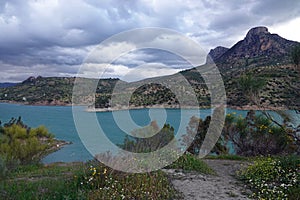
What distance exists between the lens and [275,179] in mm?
6367

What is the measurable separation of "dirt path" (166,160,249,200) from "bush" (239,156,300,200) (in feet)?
0.96

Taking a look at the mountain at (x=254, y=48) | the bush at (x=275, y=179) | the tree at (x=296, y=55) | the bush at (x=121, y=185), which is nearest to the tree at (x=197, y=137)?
the bush at (x=275, y=179)

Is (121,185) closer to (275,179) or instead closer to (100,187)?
(100,187)

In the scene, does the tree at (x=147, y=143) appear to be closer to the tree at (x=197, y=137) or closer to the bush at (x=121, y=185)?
the bush at (x=121, y=185)

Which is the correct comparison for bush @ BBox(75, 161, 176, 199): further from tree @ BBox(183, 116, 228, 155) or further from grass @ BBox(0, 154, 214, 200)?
tree @ BBox(183, 116, 228, 155)

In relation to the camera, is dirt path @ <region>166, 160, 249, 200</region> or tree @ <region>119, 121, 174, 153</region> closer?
dirt path @ <region>166, 160, 249, 200</region>

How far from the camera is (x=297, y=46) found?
591cm

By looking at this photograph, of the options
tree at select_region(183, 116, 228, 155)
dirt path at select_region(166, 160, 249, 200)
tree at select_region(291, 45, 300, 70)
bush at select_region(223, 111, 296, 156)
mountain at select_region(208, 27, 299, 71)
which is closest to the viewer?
dirt path at select_region(166, 160, 249, 200)

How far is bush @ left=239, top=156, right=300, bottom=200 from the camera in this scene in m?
5.38

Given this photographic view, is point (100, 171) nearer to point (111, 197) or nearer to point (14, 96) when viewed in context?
point (111, 197)

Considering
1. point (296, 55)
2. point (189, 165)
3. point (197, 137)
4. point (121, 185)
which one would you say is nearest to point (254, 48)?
point (197, 137)

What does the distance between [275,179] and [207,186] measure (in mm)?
1682

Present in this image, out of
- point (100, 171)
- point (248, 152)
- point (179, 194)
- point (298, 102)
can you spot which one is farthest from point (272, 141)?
point (100, 171)

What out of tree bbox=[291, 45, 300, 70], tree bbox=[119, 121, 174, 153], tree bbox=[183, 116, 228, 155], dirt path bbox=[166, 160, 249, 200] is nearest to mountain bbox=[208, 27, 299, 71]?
tree bbox=[183, 116, 228, 155]
